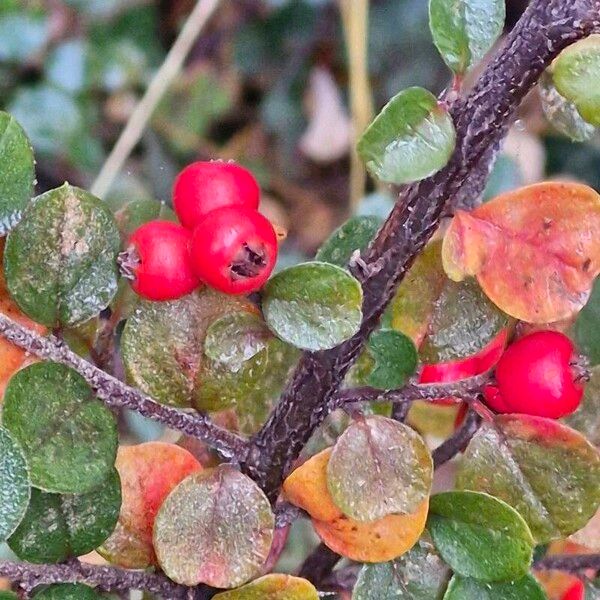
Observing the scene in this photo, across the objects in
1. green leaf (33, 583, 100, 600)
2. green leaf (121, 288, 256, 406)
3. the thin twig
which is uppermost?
green leaf (121, 288, 256, 406)

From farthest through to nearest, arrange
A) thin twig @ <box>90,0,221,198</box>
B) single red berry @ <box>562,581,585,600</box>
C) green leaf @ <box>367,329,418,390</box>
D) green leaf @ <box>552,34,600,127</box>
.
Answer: thin twig @ <box>90,0,221,198</box> < single red berry @ <box>562,581,585,600</box> < green leaf @ <box>367,329,418,390</box> < green leaf @ <box>552,34,600,127</box>

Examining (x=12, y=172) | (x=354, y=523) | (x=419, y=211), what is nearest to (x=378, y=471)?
(x=354, y=523)

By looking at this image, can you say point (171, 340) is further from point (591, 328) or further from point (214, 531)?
point (591, 328)

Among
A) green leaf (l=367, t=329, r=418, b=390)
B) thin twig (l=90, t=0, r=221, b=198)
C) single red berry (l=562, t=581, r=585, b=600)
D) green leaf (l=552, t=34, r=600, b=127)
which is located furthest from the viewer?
thin twig (l=90, t=0, r=221, b=198)

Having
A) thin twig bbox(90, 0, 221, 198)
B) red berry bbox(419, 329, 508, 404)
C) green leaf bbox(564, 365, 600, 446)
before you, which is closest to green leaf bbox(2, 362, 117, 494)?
red berry bbox(419, 329, 508, 404)

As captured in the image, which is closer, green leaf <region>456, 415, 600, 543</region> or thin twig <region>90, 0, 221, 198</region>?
green leaf <region>456, 415, 600, 543</region>

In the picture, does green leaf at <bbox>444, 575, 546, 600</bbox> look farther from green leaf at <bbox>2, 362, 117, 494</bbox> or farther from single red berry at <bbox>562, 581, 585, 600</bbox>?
green leaf at <bbox>2, 362, 117, 494</bbox>

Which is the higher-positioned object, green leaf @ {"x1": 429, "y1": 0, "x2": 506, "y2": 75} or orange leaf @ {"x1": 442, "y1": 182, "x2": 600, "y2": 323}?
green leaf @ {"x1": 429, "y1": 0, "x2": 506, "y2": 75}
